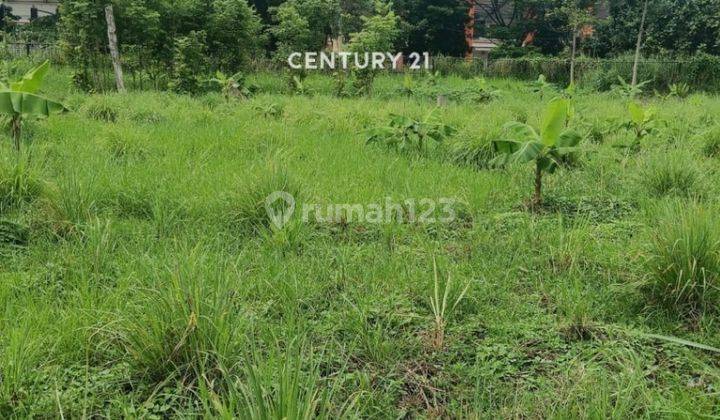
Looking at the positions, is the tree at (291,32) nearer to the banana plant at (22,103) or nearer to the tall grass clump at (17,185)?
the banana plant at (22,103)

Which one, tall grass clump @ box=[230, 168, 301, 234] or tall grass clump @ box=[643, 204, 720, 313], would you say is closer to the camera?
tall grass clump @ box=[643, 204, 720, 313]

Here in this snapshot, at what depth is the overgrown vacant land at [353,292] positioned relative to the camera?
2.06 meters

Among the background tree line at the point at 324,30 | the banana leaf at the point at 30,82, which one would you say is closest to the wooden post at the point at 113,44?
the background tree line at the point at 324,30

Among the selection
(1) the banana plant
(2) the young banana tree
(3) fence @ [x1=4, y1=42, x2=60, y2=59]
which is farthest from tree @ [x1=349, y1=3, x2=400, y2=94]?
(2) the young banana tree

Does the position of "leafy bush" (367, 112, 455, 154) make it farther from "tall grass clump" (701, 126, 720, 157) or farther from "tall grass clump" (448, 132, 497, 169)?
"tall grass clump" (701, 126, 720, 157)

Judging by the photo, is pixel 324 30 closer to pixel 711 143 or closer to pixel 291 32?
pixel 291 32

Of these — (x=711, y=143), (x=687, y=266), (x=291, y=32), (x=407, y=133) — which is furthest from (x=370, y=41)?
(x=687, y=266)

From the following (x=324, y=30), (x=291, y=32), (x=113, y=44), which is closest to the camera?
(x=113, y=44)

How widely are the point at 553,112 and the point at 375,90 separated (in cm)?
1048
